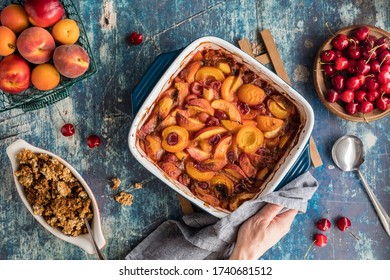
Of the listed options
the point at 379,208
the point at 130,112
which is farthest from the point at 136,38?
the point at 379,208

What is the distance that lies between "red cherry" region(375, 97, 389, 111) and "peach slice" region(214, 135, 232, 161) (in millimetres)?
632

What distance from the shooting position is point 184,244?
2.18m

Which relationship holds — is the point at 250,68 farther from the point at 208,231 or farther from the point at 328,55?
the point at 208,231

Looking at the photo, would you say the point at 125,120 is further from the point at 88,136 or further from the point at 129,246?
the point at 129,246

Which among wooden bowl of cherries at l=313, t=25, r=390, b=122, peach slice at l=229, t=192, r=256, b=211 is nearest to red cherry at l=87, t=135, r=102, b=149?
peach slice at l=229, t=192, r=256, b=211

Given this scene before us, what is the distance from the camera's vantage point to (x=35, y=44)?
1.82 m

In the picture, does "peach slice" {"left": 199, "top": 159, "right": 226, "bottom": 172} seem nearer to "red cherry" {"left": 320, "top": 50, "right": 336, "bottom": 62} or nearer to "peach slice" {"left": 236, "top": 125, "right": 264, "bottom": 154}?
"peach slice" {"left": 236, "top": 125, "right": 264, "bottom": 154}

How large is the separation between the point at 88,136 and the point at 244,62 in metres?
0.74

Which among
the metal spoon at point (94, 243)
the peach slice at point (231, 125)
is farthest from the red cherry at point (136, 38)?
the metal spoon at point (94, 243)

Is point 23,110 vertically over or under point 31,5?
under

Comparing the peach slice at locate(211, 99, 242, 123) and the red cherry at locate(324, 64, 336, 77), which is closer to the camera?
the peach slice at locate(211, 99, 242, 123)

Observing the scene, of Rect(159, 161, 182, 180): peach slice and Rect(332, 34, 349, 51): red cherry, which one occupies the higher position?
Rect(332, 34, 349, 51): red cherry

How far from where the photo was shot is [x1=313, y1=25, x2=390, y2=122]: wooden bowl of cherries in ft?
6.80

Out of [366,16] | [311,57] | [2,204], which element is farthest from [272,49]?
[2,204]
